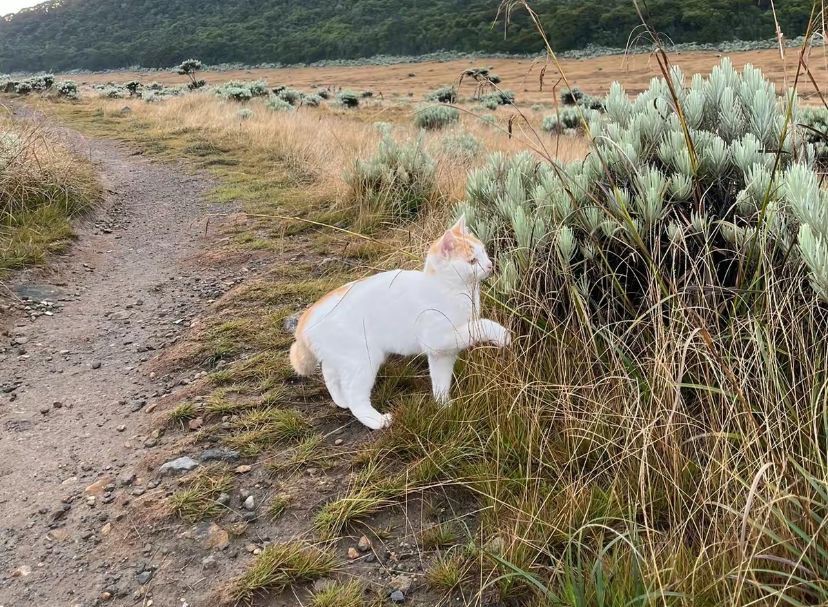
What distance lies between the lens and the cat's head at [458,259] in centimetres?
272

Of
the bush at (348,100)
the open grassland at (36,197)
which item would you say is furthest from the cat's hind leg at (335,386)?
the bush at (348,100)

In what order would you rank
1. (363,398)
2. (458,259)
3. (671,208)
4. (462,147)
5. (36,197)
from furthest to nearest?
(462,147) < (36,197) < (671,208) < (363,398) < (458,259)

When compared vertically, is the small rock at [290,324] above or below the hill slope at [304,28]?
below

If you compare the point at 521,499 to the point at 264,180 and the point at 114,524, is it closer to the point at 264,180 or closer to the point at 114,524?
the point at 114,524

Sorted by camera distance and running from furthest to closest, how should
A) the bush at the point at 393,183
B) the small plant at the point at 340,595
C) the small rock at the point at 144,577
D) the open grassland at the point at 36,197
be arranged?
the bush at the point at 393,183
the open grassland at the point at 36,197
the small rock at the point at 144,577
the small plant at the point at 340,595

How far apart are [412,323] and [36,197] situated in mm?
6232

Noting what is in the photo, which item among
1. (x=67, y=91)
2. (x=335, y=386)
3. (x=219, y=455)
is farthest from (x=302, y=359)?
(x=67, y=91)

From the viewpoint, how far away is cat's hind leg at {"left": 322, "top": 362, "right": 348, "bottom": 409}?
2.93 meters

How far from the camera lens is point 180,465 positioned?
9.15ft

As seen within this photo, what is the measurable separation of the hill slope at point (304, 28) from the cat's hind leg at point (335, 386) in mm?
60294

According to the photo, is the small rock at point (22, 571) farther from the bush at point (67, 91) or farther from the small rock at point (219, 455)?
the bush at point (67, 91)

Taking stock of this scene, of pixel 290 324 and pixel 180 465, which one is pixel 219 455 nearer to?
pixel 180 465

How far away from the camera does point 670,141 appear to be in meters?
3.31

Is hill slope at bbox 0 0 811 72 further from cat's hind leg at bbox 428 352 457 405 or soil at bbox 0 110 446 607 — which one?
cat's hind leg at bbox 428 352 457 405
